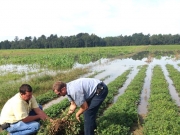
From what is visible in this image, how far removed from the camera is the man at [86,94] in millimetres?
5117

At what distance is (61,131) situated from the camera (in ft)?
19.3

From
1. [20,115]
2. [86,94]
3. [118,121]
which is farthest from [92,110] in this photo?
[20,115]

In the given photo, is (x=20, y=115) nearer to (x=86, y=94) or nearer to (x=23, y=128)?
(x=23, y=128)

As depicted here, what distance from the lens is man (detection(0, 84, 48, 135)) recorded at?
5340mm

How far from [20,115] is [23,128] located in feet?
1.28

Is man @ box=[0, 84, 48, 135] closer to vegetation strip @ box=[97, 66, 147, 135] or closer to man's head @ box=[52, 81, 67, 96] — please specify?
man's head @ box=[52, 81, 67, 96]

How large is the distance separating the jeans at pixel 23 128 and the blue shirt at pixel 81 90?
49.5 inches

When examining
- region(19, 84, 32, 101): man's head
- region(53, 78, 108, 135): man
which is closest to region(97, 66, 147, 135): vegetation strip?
region(53, 78, 108, 135): man

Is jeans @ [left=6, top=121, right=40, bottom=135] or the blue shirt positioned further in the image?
jeans @ [left=6, top=121, right=40, bottom=135]

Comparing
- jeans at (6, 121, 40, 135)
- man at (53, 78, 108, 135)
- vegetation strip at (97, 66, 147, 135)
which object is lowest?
vegetation strip at (97, 66, 147, 135)

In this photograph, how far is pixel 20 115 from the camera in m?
5.43

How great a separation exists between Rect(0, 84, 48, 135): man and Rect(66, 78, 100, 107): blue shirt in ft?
3.32

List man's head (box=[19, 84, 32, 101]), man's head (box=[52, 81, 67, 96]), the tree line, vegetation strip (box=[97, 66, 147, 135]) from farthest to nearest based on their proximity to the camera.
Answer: the tree line
vegetation strip (box=[97, 66, 147, 135])
man's head (box=[19, 84, 32, 101])
man's head (box=[52, 81, 67, 96])

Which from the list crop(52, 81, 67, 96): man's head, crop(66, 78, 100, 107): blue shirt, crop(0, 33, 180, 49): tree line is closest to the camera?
crop(52, 81, 67, 96): man's head
